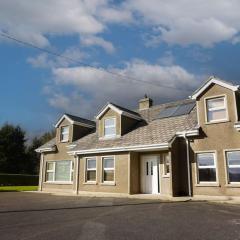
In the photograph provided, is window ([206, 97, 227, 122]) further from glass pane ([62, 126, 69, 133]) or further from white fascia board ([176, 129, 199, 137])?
glass pane ([62, 126, 69, 133])

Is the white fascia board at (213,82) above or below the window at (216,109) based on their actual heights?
above

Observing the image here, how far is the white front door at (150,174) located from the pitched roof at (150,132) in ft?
4.90

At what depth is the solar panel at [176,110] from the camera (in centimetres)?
2362

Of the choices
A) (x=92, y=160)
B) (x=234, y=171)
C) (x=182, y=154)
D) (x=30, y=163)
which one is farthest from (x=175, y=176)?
(x=30, y=163)

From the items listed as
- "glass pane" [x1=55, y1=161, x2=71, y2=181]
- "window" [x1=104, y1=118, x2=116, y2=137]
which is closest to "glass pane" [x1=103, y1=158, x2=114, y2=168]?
"window" [x1=104, y1=118, x2=116, y2=137]

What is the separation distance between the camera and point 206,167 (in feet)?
63.5

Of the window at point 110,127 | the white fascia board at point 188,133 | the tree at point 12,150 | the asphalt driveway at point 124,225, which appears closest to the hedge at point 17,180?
the tree at point 12,150

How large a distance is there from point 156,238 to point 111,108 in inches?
726

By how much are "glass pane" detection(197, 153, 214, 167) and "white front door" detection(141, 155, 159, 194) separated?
3.54m

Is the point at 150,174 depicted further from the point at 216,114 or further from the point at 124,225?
the point at 124,225

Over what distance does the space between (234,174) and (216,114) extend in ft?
12.0

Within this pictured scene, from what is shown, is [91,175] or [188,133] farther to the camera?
[91,175]

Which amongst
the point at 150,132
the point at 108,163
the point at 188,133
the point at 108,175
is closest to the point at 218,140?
the point at 188,133

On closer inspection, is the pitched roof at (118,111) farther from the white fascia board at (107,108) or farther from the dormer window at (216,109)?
the dormer window at (216,109)
